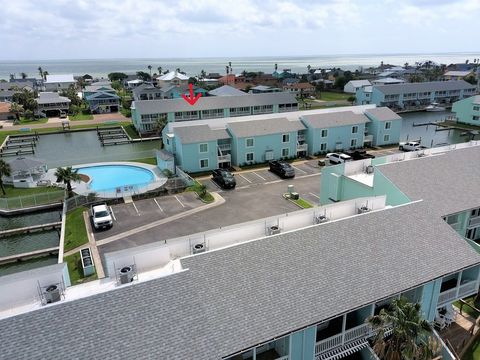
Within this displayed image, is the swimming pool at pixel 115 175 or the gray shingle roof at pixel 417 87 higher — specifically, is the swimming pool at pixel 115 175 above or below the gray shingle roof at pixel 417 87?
below

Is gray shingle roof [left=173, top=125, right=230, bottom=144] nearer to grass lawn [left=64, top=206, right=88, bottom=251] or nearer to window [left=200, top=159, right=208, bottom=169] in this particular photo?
window [left=200, top=159, right=208, bottom=169]

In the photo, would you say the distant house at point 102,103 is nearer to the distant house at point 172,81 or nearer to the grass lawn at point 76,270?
the distant house at point 172,81

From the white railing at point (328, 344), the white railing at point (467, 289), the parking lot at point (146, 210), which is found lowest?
the parking lot at point (146, 210)

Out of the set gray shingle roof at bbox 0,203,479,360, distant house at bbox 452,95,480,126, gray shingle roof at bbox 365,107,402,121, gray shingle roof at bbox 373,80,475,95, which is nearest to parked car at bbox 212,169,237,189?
gray shingle roof at bbox 0,203,479,360

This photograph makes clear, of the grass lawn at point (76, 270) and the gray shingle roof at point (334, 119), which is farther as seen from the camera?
the gray shingle roof at point (334, 119)

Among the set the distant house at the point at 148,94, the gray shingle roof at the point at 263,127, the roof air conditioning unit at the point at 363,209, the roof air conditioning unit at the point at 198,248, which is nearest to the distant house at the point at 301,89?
the distant house at the point at 148,94

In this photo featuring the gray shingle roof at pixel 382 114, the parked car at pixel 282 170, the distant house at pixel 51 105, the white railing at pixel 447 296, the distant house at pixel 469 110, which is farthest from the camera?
the distant house at pixel 51 105
